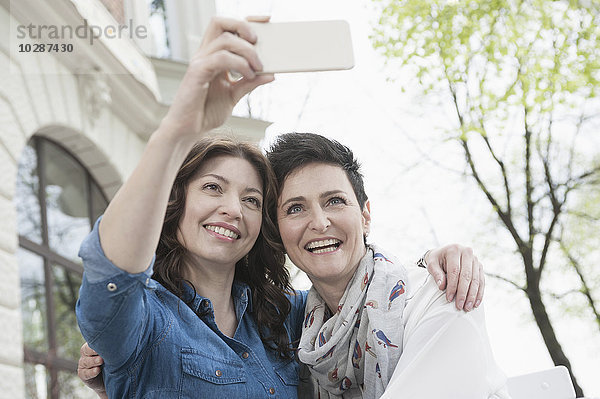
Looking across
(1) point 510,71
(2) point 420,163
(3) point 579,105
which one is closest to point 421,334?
(1) point 510,71

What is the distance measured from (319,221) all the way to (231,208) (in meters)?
0.31

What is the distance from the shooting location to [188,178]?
7.79 feet

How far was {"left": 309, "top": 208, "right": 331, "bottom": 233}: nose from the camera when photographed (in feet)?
7.63

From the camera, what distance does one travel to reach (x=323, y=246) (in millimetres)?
2363

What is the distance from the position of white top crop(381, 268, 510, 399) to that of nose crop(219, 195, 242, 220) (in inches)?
26.9

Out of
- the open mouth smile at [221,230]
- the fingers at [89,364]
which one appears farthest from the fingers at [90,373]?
the open mouth smile at [221,230]

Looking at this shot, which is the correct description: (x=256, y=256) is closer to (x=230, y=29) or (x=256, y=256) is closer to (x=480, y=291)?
(x=480, y=291)

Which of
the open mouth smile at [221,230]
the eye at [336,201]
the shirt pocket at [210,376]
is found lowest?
the shirt pocket at [210,376]

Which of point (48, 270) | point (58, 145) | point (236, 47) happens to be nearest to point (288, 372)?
point (236, 47)

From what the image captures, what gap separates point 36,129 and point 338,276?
178 inches

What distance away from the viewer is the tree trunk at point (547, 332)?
8633 mm

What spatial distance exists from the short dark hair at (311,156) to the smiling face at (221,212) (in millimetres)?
141

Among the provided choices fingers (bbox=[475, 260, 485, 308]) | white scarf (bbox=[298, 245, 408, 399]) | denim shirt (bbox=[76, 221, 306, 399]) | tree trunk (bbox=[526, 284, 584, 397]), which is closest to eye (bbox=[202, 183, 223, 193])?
denim shirt (bbox=[76, 221, 306, 399])

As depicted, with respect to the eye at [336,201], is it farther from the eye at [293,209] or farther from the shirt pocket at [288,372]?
the shirt pocket at [288,372]
